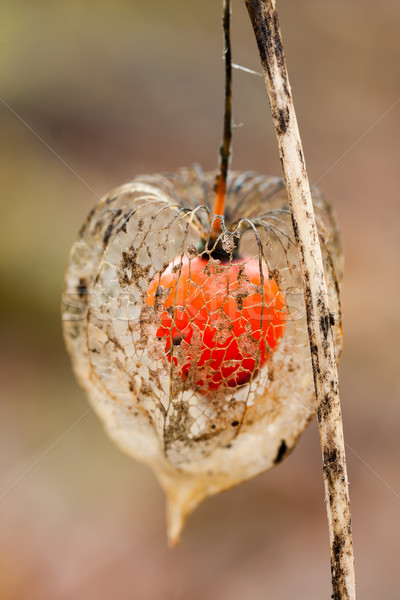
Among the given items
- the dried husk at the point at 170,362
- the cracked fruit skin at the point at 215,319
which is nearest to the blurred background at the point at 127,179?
the dried husk at the point at 170,362

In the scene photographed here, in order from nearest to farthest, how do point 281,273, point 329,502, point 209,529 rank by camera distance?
1. point 329,502
2. point 281,273
3. point 209,529

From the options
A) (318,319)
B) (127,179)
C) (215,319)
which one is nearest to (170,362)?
(215,319)

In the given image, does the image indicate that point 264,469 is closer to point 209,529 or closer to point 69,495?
point 209,529

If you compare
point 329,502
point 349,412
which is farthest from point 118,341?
point 349,412

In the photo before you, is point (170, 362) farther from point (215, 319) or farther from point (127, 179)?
point (127, 179)

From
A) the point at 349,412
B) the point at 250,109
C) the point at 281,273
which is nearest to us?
the point at 281,273

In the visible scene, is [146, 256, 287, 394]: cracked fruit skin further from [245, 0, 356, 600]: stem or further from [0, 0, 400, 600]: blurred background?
[0, 0, 400, 600]: blurred background
